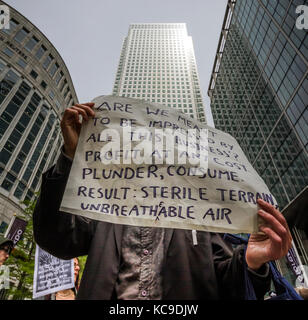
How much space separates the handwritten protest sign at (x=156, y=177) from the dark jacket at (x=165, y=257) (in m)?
0.28

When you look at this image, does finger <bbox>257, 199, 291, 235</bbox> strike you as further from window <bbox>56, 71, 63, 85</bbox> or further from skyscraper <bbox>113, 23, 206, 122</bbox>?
skyscraper <bbox>113, 23, 206, 122</bbox>

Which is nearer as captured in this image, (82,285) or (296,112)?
(82,285)

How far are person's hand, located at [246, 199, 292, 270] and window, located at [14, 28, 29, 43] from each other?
1640 inches

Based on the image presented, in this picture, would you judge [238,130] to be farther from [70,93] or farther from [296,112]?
[70,93]

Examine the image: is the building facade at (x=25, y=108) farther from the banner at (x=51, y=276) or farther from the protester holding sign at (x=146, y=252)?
the protester holding sign at (x=146, y=252)

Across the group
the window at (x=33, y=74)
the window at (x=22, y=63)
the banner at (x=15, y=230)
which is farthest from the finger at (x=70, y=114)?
the window at (x=33, y=74)

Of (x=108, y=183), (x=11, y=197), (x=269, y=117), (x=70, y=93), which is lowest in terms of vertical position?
(x=108, y=183)

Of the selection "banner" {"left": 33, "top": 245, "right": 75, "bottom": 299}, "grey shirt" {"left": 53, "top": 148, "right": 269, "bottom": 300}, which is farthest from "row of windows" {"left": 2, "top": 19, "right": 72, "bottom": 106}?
"grey shirt" {"left": 53, "top": 148, "right": 269, "bottom": 300}

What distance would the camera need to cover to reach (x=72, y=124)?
161cm

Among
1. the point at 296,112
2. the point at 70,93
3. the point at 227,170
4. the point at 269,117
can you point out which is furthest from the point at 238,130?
the point at 70,93

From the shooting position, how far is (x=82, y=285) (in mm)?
1466

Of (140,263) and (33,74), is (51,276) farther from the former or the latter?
(33,74)

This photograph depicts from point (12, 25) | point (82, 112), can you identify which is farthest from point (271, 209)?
point (12, 25)

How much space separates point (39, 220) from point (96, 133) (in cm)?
75
